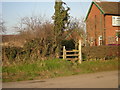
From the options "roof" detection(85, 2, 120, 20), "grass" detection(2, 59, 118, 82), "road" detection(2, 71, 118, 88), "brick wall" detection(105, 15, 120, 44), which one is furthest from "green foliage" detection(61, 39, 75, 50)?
"roof" detection(85, 2, 120, 20)

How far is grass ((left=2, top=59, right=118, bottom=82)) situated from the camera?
434 inches

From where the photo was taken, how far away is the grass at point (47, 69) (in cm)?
1102

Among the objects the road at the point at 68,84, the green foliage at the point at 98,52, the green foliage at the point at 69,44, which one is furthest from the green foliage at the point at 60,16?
the road at the point at 68,84

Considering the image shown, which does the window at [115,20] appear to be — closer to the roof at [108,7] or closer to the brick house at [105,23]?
the brick house at [105,23]

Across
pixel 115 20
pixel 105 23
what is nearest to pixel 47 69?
pixel 105 23

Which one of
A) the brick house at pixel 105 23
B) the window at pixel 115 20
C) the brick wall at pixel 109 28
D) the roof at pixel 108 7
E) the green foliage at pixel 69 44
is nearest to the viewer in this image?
the green foliage at pixel 69 44

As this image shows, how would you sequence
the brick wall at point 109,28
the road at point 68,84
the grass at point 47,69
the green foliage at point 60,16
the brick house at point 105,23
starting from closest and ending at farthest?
the road at point 68,84 < the grass at point 47,69 < the green foliage at point 60,16 < the brick house at point 105,23 < the brick wall at point 109,28

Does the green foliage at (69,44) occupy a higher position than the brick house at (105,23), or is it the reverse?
the brick house at (105,23)

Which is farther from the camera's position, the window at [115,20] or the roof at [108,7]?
the window at [115,20]

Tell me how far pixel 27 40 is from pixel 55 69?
3.69m

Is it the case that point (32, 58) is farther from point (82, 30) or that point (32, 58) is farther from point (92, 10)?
point (92, 10)

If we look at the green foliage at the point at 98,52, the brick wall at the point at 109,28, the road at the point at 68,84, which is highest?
the brick wall at the point at 109,28

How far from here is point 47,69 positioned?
493 inches

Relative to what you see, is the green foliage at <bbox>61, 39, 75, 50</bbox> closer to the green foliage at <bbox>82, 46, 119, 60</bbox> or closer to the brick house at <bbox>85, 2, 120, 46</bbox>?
the green foliage at <bbox>82, 46, 119, 60</bbox>
